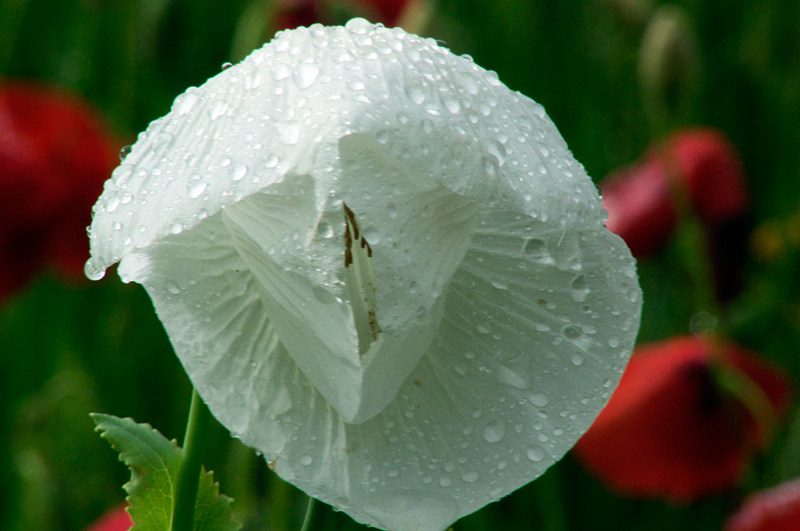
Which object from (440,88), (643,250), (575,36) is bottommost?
(643,250)

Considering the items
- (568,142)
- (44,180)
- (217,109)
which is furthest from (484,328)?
(568,142)

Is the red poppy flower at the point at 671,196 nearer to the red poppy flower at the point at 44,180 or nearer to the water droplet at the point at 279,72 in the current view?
the red poppy flower at the point at 44,180

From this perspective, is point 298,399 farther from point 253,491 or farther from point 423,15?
point 423,15

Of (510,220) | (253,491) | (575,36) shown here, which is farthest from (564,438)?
(575,36)

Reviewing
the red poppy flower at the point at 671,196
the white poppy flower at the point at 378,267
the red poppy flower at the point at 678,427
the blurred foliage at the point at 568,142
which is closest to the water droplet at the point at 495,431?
the white poppy flower at the point at 378,267

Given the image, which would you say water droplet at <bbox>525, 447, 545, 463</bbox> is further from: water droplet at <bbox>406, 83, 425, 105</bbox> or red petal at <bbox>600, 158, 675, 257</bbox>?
red petal at <bbox>600, 158, 675, 257</bbox>

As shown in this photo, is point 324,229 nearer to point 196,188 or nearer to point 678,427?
point 196,188

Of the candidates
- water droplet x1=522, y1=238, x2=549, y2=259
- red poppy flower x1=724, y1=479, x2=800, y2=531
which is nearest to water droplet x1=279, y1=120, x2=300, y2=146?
water droplet x1=522, y1=238, x2=549, y2=259
